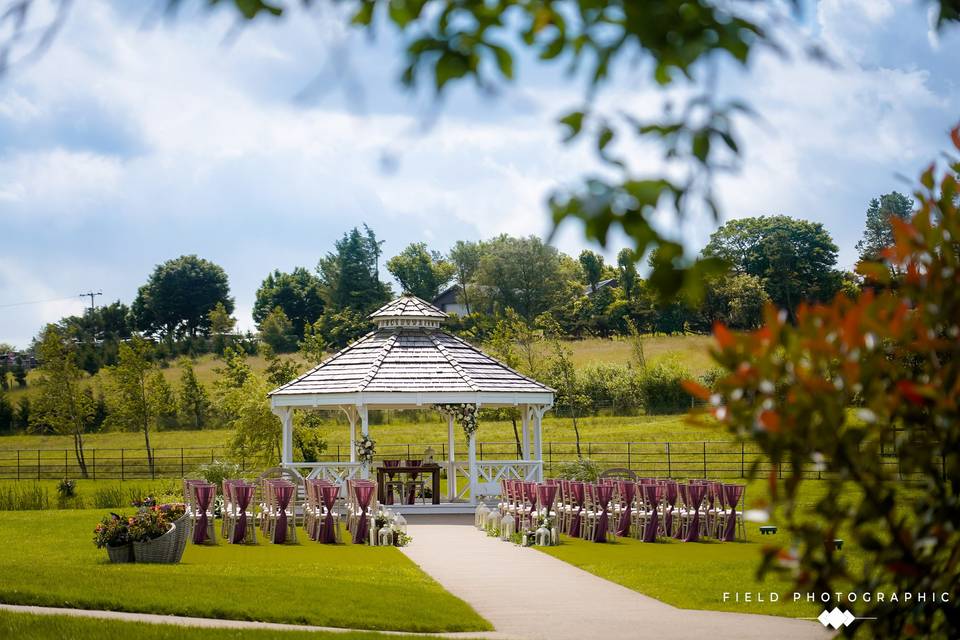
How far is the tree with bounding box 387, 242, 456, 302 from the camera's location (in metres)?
87.2

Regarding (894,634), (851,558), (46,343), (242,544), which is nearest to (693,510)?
(851,558)

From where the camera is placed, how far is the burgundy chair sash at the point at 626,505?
2025cm

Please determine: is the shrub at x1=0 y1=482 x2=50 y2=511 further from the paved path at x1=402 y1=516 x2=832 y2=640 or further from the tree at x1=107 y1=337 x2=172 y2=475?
the paved path at x1=402 y1=516 x2=832 y2=640

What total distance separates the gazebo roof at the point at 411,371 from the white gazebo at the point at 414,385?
2 centimetres

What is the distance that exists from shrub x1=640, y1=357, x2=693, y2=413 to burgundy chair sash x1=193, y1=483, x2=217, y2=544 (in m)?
30.6

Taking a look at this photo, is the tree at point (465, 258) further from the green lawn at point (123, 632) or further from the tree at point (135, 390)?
the green lawn at point (123, 632)

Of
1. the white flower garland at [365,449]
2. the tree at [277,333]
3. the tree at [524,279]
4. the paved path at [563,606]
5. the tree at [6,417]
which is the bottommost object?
the paved path at [563,606]

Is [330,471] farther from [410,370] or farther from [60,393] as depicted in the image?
[60,393]

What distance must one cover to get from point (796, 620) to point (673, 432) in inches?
1302

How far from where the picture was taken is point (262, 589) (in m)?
12.5

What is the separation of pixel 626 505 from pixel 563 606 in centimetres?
846

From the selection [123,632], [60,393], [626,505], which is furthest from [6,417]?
[123,632]

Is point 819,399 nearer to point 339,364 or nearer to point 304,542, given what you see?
point 304,542

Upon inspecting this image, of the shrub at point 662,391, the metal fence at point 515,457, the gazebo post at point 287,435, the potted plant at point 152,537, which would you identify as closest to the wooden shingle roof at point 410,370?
the gazebo post at point 287,435
